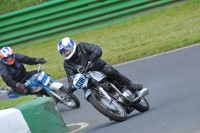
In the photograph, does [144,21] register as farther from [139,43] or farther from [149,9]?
[139,43]

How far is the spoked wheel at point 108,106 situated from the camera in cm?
1083

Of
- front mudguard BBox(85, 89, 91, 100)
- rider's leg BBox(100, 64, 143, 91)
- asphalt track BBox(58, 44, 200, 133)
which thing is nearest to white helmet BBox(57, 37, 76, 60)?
rider's leg BBox(100, 64, 143, 91)

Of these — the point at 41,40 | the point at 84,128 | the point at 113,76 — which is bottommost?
the point at 41,40

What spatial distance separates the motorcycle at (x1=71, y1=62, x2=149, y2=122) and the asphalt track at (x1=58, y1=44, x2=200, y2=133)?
0.62 ft

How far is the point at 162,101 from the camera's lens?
12.4m

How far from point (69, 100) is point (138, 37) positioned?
6758 millimetres

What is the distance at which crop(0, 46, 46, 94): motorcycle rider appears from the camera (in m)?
14.6

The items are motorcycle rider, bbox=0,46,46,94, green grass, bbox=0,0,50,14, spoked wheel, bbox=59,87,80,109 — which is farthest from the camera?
green grass, bbox=0,0,50,14

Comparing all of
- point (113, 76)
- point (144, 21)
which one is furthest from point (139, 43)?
point (113, 76)

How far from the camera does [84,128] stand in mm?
11602

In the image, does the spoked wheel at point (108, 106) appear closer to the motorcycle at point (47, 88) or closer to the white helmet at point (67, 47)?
the white helmet at point (67, 47)

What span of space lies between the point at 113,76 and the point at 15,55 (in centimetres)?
411

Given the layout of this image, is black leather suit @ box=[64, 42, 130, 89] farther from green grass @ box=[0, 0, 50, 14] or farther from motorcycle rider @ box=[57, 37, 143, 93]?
green grass @ box=[0, 0, 50, 14]

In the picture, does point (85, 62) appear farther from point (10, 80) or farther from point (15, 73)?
point (15, 73)
